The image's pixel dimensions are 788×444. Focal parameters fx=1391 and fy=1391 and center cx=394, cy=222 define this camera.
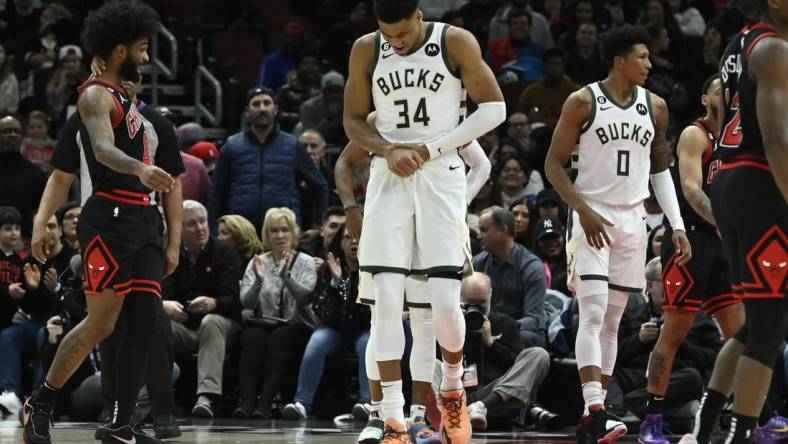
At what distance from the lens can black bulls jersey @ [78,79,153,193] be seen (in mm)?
7363

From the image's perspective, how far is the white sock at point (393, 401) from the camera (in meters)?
6.81

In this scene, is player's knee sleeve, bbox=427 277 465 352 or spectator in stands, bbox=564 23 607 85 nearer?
player's knee sleeve, bbox=427 277 465 352

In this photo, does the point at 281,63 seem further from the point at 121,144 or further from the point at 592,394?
the point at 592,394

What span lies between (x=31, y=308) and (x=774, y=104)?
7751 mm

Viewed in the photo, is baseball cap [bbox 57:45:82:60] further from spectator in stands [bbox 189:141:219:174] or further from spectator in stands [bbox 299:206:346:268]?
spectator in stands [bbox 299:206:346:268]

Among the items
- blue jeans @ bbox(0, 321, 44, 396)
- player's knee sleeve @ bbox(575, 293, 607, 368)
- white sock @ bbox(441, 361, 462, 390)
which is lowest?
blue jeans @ bbox(0, 321, 44, 396)

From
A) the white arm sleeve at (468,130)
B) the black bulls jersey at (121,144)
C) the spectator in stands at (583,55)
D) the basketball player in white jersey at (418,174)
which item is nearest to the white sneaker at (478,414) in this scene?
the basketball player in white jersey at (418,174)

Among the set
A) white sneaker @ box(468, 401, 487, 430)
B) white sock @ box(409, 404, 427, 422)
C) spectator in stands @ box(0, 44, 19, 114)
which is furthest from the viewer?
spectator in stands @ box(0, 44, 19, 114)

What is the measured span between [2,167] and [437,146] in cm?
744

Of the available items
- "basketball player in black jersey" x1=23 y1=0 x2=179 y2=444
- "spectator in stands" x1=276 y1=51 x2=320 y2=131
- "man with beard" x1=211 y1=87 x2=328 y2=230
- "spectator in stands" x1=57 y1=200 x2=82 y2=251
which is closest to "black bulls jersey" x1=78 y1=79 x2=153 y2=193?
"basketball player in black jersey" x1=23 y1=0 x2=179 y2=444

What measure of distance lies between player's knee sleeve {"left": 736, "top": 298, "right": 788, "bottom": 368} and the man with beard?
7405 millimetres

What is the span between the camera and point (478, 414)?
9.71m

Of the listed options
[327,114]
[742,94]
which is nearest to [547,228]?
[327,114]

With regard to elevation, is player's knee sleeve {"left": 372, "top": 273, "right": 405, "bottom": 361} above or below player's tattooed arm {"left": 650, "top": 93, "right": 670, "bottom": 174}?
below
